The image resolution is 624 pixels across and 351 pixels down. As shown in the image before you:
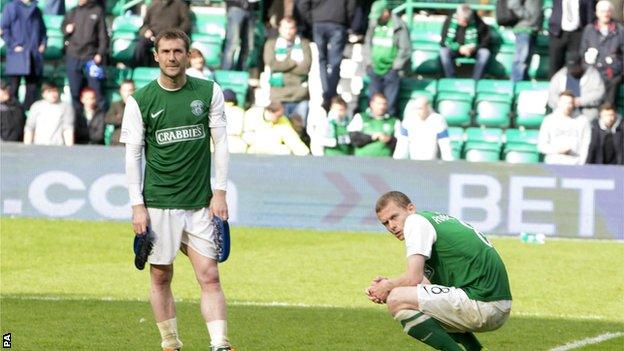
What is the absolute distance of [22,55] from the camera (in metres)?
23.2

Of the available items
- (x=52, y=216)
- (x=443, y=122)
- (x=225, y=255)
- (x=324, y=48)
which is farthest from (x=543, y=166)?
(x=225, y=255)

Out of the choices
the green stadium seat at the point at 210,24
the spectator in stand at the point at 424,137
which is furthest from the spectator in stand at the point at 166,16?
the spectator in stand at the point at 424,137

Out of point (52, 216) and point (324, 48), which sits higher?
point (324, 48)

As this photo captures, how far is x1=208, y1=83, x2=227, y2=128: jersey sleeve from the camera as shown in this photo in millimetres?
9586

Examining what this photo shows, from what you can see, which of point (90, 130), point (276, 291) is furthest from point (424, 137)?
point (276, 291)

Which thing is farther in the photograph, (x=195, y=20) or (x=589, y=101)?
(x=195, y=20)

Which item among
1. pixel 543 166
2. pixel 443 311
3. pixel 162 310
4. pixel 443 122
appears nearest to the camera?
pixel 443 311

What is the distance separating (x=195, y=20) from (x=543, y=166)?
7.85 metres

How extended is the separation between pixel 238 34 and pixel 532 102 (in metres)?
4.67

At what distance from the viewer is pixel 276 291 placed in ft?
47.0

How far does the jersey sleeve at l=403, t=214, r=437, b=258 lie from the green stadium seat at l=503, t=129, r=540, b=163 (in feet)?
43.6

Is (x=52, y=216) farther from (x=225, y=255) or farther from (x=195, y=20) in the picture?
(x=225, y=255)

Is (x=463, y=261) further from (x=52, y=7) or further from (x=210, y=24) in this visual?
(x=52, y=7)

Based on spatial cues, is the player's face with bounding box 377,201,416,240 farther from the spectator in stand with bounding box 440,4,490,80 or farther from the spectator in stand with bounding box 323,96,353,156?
the spectator in stand with bounding box 440,4,490,80
